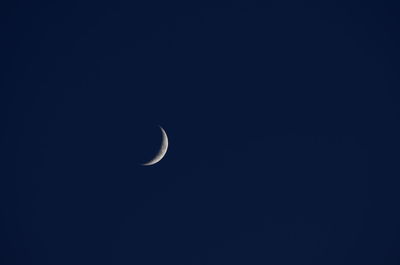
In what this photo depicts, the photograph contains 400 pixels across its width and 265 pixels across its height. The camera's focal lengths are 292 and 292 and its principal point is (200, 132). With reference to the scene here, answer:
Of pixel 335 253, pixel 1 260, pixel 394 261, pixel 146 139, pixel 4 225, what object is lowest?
pixel 394 261

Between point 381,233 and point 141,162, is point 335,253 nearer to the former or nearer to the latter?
point 381,233

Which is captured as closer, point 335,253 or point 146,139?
point 146,139

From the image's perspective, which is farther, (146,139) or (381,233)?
(381,233)

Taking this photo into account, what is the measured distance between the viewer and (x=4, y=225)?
28.5 feet

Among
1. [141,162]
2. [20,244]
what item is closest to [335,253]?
[141,162]

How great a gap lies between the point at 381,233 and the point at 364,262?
1.00 metres

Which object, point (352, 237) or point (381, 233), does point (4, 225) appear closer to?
point (352, 237)

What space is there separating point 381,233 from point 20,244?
10792mm

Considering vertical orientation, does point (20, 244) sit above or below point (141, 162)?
below

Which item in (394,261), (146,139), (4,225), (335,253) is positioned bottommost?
(394,261)

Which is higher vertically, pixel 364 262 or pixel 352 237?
pixel 352 237

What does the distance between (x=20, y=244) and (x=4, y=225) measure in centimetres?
74

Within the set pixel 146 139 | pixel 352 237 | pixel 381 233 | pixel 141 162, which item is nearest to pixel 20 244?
pixel 141 162

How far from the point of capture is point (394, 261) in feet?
27.1
